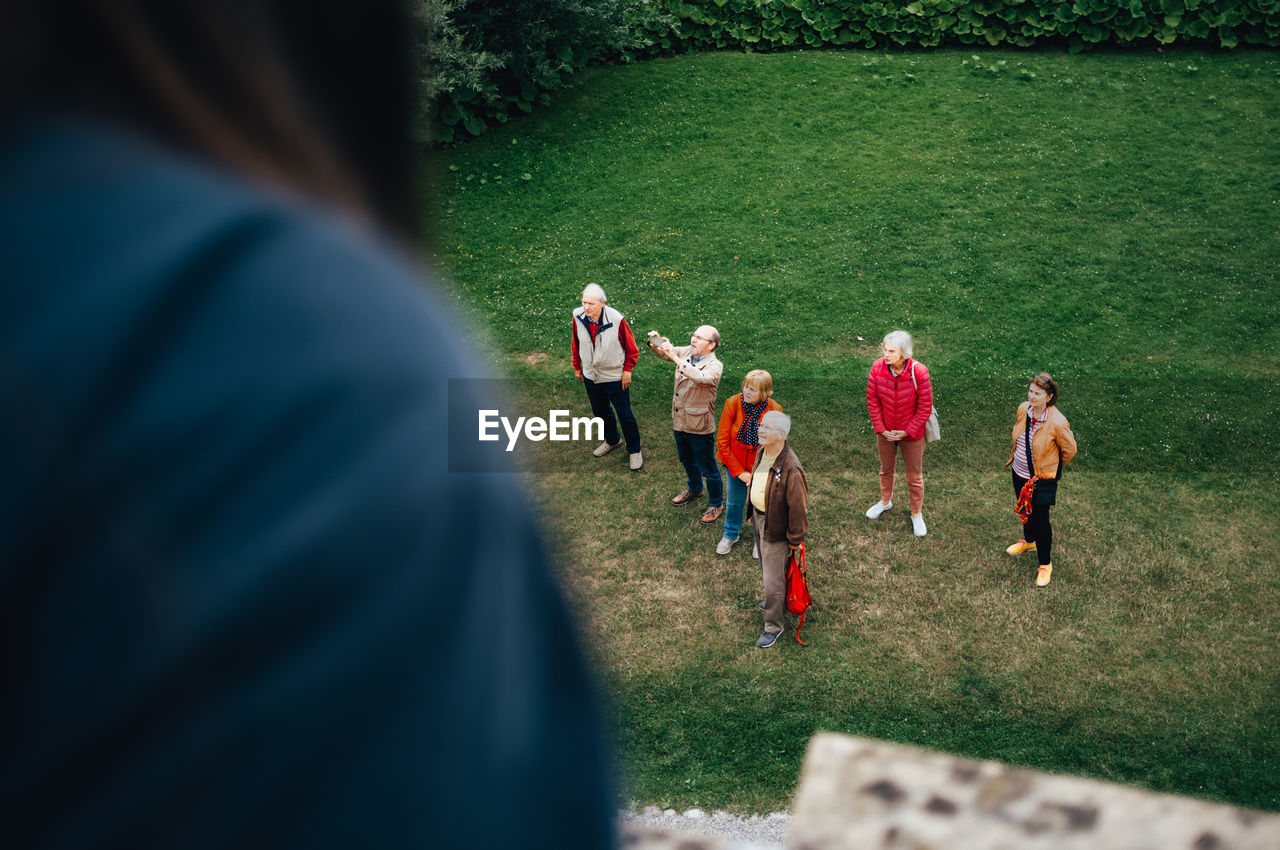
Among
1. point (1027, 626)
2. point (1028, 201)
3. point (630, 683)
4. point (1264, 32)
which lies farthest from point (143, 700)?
point (1264, 32)

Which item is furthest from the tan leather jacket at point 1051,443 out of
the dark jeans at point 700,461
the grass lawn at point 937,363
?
the dark jeans at point 700,461

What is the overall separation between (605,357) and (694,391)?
1.53 m

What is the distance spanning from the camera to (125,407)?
333mm

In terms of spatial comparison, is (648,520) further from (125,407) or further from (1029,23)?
(1029,23)

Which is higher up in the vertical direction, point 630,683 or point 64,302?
point 64,302

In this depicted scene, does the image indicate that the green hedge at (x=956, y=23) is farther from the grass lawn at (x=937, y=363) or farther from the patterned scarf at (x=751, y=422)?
the patterned scarf at (x=751, y=422)

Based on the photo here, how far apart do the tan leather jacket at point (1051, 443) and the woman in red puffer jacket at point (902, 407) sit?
1.15 metres

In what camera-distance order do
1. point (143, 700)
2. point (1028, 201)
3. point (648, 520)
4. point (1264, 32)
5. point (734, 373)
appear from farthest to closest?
point (1264, 32) < point (1028, 201) < point (734, 373) < point (648, 520) < point (143, 700)

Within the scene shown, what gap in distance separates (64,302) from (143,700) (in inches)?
5.6

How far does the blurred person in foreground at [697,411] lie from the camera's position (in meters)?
10.4

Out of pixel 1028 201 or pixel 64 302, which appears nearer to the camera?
pixel 64 302

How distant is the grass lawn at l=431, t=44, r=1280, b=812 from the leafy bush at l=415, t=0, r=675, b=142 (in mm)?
665

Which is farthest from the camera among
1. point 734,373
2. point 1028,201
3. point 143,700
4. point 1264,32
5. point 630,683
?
point 1264,32

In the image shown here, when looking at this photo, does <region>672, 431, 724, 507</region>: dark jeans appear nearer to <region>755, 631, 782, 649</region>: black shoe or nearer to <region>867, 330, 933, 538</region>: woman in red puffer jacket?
<region>867, 330, 933, 538</region>: woman in red puffer jacket
